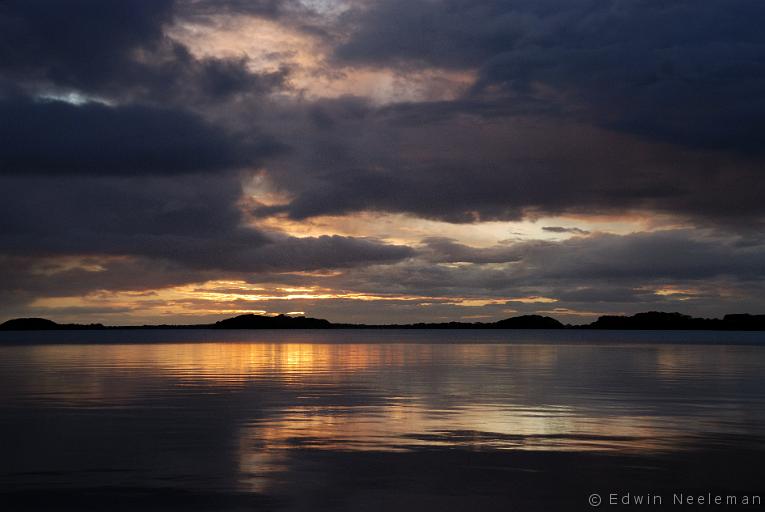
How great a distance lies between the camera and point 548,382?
51.2 metres

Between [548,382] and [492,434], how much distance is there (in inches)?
1010

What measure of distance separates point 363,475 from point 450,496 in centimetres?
300

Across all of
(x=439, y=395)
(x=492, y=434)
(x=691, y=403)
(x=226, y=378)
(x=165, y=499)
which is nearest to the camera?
(x=165, y=499)

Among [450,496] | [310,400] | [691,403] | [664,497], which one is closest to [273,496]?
[450,496]

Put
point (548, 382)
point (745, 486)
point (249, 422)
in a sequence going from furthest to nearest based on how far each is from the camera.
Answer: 1. point (548, 382)
2. point (249, 422)
3. point (745, 486)

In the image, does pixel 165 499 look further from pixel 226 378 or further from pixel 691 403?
pixel 226 378

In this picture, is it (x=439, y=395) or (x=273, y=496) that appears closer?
(x=273, y=496)

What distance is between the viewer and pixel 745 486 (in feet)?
62.8
